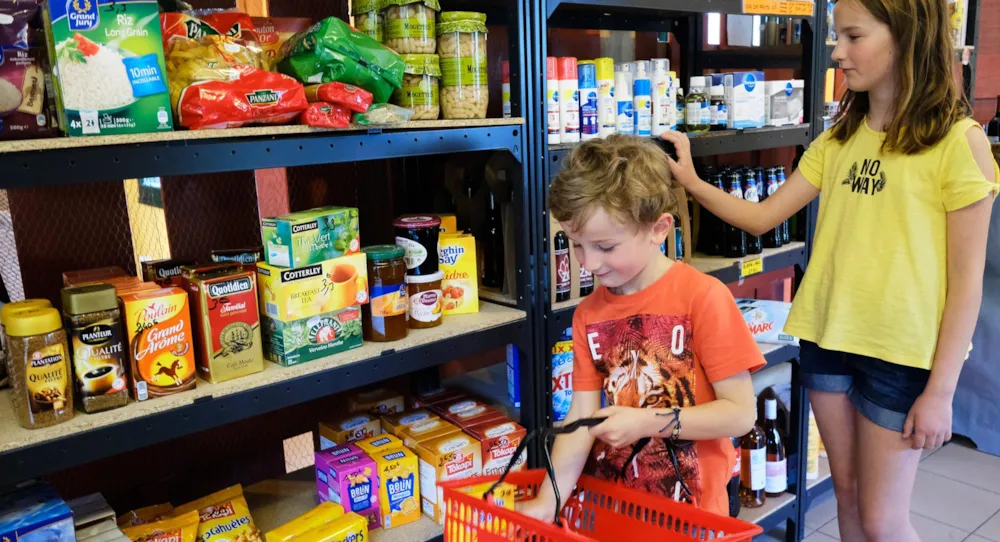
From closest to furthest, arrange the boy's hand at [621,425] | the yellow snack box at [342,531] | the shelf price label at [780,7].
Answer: the boy's hand at [621,425], the yellow snack box at [342,531], the shelf price label at [780,7]

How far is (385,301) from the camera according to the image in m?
1.87

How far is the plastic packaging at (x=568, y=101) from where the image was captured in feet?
6.84

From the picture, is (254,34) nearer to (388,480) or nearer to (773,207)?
(388,480)

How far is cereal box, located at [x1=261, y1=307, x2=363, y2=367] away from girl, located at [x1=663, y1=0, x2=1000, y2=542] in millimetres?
1156

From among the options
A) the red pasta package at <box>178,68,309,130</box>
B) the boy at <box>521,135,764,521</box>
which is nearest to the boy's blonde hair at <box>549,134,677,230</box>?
the boy at <box>521,135,764,521</box>

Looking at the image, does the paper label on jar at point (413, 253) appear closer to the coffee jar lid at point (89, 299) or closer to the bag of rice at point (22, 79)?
the coffee jar lid at point (89, 299)

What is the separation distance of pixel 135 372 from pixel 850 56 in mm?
1680

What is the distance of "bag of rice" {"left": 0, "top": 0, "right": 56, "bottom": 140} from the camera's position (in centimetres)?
130

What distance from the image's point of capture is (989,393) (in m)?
3.81

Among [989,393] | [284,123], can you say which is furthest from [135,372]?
[989,393]

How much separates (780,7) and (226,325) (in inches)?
79.2

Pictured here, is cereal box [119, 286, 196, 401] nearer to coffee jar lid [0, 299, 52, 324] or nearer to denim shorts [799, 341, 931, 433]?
coffee jar lid [0, 299, 52, 324]

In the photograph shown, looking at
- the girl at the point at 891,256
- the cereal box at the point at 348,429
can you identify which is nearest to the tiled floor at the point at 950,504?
the girl at the point at 891,256

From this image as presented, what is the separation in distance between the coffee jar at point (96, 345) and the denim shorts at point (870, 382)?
5.30ft
